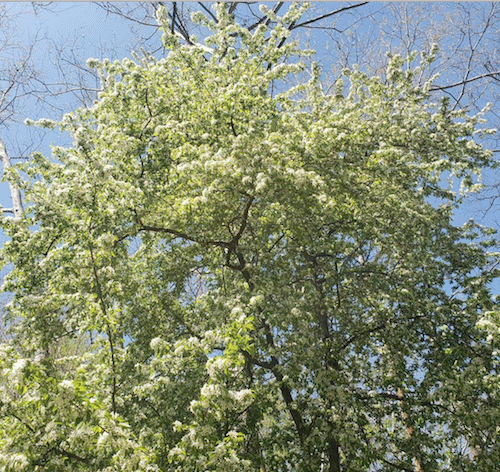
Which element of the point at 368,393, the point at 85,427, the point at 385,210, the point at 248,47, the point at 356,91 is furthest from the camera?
the point at 356,91

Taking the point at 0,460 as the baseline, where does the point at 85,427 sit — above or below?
above

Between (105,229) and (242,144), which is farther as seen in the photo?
(242,144)

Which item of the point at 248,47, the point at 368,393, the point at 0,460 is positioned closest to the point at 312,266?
the point at 368,393

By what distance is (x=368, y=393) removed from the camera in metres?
7.69

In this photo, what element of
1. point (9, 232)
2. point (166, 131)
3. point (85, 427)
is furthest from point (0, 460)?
point (166, 131)

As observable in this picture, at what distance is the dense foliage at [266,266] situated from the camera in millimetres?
6188

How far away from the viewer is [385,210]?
325 inches

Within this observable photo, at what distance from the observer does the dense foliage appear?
6.19 m

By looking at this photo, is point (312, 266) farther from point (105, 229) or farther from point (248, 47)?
point (248, 47)

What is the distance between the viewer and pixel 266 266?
810 cm

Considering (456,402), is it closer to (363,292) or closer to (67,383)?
(363,292)

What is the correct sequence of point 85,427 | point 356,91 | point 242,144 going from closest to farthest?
point 85,427
point 242,144
point 356,91

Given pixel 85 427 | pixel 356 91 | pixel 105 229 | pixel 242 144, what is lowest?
pixel 85 427

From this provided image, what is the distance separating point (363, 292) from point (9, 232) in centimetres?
579
